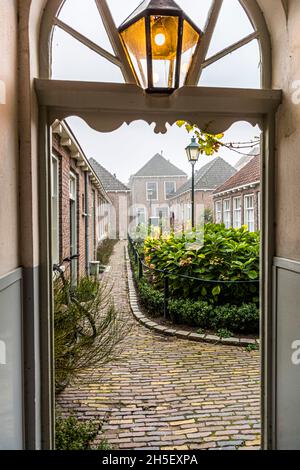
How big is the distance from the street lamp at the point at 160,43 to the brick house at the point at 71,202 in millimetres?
1916

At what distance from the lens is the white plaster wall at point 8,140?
1.44m

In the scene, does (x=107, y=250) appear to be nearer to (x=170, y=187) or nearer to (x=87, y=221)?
(x=87, y=221)

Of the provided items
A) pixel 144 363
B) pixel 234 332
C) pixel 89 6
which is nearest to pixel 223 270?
pixel 234 332

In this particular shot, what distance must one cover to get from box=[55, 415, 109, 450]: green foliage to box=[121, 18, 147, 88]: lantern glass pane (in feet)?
7.99

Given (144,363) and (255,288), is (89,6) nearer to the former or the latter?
(144,363)

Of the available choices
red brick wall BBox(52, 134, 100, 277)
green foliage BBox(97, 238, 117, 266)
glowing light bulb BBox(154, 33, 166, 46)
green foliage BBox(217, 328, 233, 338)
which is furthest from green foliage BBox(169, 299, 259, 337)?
glowing light bulb BBox(154, 33, 166, 46)

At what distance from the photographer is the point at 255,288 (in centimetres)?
553

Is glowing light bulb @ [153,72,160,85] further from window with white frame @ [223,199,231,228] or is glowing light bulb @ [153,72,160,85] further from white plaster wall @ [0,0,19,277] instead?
window with white frame @ [223,199,231,228]

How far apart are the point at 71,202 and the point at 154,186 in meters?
3.53

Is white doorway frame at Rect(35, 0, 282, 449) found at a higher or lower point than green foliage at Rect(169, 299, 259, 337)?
higher

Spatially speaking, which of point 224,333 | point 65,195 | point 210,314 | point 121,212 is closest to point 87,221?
point 65,195

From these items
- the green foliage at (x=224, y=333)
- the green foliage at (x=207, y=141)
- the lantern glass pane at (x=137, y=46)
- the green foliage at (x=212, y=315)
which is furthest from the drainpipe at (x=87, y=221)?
the lantern glass pane at (x=137, y=46)

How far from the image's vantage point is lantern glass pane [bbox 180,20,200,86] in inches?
57.7

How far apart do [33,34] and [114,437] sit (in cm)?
280
